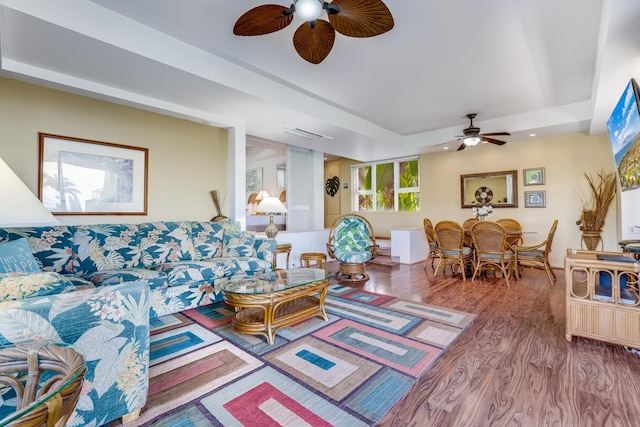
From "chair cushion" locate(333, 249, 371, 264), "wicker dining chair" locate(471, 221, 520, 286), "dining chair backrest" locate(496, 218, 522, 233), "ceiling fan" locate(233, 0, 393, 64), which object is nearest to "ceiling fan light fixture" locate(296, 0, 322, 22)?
"ceiling fan" locate(233, 0, 393, 64)

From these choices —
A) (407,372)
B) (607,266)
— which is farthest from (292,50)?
(607,266)

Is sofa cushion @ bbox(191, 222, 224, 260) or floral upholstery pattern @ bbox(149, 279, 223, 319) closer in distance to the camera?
floral upholstery pattern @ bbox(149, 279, 223, 319)

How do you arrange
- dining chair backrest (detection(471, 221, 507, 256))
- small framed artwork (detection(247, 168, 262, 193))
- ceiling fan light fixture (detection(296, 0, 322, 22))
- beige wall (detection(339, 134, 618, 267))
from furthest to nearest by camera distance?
small framed artwork (detection(247, 168, 262, 193)) < beige wall (detection(339, 134, 618, 267)) < dining chair backrest (detection(471, 221, 507, 256)) < ceiling fan light fixture (detection(296, 0, 322, 22))

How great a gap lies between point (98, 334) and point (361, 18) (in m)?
2.38

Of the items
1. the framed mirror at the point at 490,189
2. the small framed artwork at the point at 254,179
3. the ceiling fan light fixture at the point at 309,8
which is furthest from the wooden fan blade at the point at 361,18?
the small framed artwork at the point at 254,179

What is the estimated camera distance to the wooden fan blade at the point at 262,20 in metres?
1.95

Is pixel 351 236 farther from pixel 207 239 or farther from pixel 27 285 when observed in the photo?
pixel 27 285

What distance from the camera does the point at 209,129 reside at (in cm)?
432

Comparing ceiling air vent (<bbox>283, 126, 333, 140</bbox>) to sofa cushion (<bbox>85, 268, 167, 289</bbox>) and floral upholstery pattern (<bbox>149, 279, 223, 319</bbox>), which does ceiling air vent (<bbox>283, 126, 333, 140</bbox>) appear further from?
sofa cushion (<bbox>85, 268, 167, 289</bbox>)

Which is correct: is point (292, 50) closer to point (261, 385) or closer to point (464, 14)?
point (464, 14)

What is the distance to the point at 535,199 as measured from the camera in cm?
522

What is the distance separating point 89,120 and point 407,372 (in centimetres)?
404

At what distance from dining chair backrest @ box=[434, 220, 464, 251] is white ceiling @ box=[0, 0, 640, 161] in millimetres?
1800

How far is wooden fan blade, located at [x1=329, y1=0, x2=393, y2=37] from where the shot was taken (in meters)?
1.85
